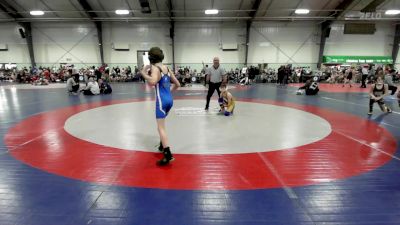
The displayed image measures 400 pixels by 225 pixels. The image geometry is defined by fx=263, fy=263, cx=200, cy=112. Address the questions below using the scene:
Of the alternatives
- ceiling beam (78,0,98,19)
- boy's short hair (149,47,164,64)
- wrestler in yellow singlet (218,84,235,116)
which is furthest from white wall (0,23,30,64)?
boy's short hair (149,47,164,64)

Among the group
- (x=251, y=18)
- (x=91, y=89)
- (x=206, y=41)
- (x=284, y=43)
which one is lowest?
(x=91, y=89)

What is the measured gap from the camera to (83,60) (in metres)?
23.2

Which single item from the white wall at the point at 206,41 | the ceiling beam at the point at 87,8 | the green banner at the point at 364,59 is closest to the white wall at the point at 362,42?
the green banner at the point at 364,59

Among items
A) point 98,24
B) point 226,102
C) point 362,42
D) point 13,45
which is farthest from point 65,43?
point 362,42

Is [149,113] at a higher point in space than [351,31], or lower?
lower

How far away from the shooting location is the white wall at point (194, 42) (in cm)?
2269

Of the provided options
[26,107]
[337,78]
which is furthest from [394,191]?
[337,78]

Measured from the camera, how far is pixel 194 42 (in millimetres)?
23047

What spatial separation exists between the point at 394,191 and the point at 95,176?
365cm

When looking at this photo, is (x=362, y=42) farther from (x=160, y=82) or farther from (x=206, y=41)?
(x=160, y=82)

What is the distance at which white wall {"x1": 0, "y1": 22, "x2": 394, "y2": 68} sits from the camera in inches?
893

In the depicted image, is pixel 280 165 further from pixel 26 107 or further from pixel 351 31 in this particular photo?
pixel 351 31

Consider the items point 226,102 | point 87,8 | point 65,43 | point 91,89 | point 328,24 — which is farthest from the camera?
point 65,43

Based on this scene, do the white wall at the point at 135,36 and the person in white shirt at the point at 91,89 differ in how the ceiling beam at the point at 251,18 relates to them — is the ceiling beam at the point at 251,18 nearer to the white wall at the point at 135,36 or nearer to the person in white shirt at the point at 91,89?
the white wall at the point at 135,36
